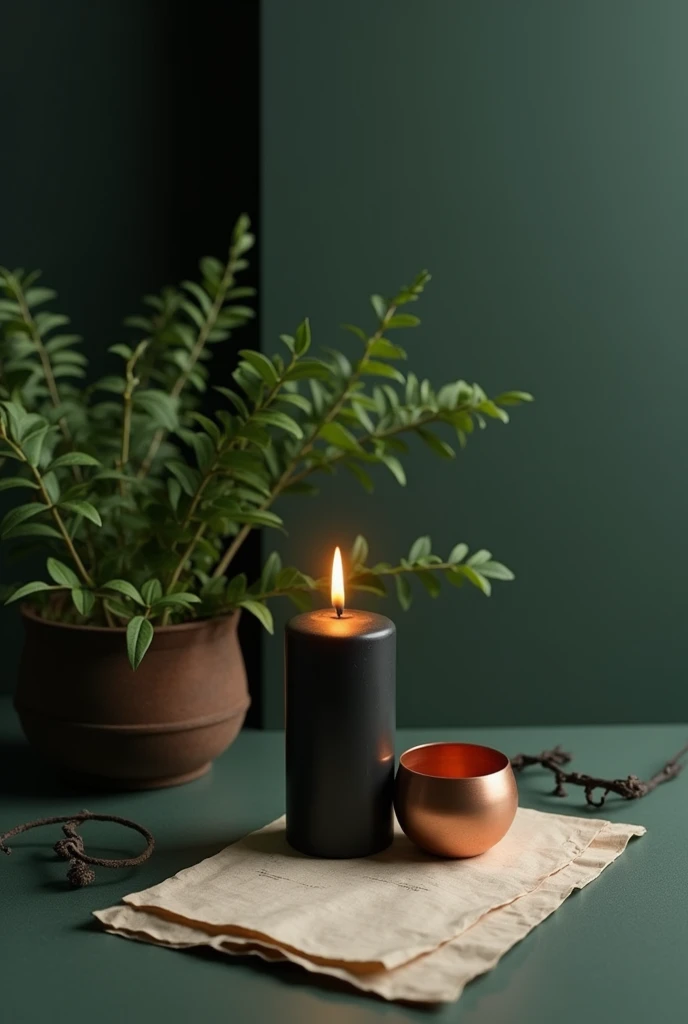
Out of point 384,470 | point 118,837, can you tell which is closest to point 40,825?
point 118,837

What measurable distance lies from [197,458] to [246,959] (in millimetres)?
542

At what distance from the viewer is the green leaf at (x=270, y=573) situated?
1.25m

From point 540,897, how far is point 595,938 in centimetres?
6

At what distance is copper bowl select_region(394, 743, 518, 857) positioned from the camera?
101 cm

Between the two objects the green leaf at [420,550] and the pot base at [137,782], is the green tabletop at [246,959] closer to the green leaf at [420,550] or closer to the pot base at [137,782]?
the pot base at [137,782]

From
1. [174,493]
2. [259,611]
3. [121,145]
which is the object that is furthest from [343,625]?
[121,145]

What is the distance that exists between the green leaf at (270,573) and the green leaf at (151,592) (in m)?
0.14

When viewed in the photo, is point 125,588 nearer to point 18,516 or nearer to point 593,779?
point 18,516

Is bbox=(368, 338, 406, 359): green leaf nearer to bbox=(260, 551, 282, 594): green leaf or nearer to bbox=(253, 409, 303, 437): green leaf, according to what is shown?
bbox=(253, 409, 303, 437): green leaf

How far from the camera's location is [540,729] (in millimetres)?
1473

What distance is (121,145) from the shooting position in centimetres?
154

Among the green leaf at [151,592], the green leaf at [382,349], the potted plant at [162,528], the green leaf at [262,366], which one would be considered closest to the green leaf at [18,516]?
the potted plant at [162,528]

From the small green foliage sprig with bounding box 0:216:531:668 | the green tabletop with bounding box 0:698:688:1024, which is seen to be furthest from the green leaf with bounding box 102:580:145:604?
the green tabletop with bounding box 0:698:688:1024

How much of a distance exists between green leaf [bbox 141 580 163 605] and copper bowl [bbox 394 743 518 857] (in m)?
0.28
